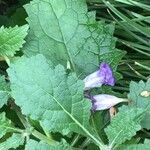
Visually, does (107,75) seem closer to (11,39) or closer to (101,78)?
(101,78)

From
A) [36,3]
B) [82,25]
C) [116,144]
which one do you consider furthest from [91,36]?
[116,144]

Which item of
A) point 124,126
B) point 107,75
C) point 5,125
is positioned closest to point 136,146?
point 124,126

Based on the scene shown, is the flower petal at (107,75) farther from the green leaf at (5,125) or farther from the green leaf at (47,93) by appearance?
the green leaf at (5,125)

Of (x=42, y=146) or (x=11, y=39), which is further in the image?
(x=11, y=39)

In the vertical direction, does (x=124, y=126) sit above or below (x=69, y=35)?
below

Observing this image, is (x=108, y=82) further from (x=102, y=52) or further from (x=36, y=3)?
(x=36, y=3)

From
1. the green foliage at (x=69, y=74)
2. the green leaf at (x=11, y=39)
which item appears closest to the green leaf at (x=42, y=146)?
the green foliage at (x=69, y=74)

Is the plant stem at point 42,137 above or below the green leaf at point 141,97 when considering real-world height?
below
